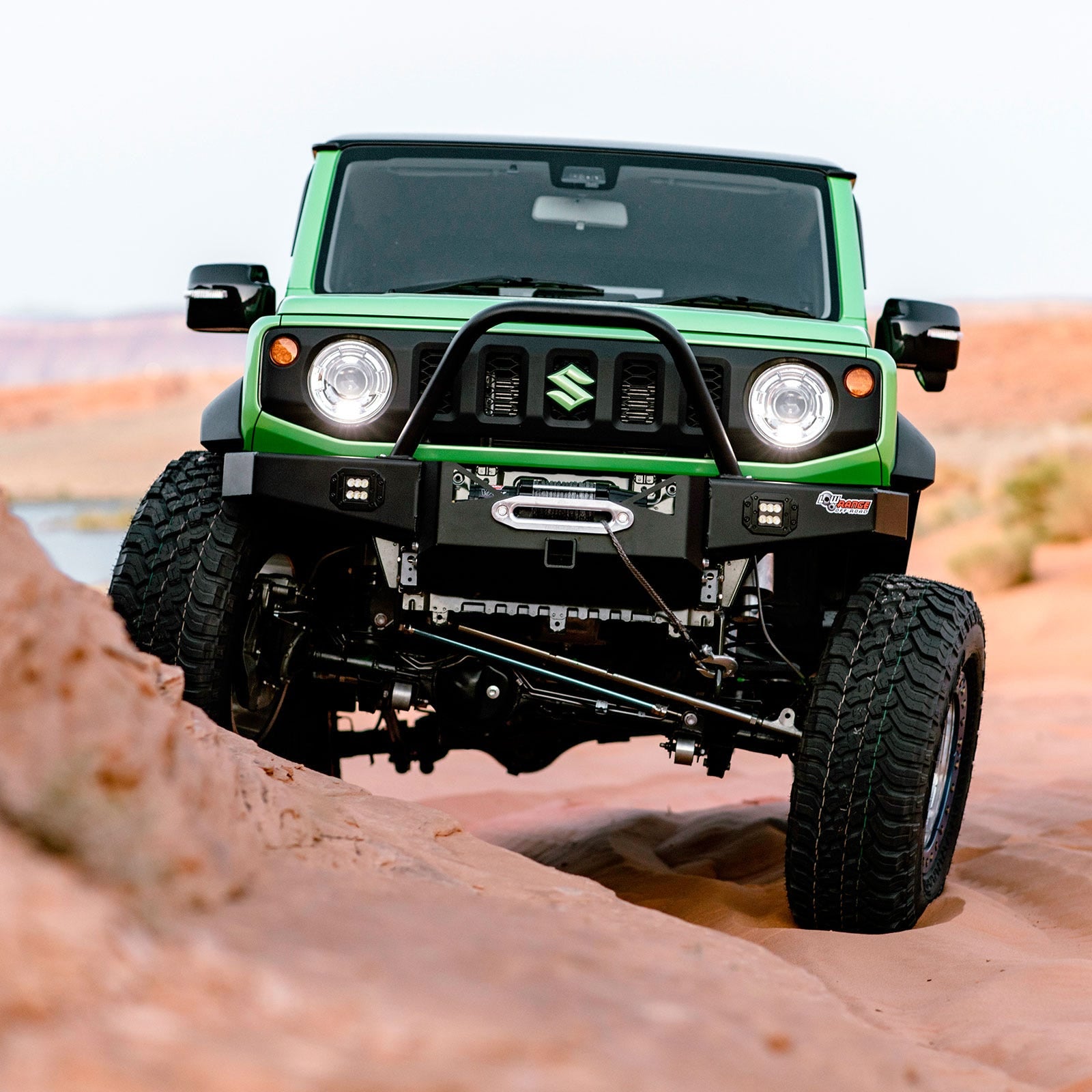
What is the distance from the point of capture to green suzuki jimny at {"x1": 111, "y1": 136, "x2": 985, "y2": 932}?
4.49 m

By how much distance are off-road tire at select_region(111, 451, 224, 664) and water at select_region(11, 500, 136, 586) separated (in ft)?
40.5

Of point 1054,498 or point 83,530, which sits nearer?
point 1054,498

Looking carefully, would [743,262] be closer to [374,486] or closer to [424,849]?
[374,486]

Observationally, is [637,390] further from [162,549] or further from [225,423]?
[162,549]

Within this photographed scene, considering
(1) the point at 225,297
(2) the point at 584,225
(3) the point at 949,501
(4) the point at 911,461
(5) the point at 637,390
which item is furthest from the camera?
(3) the point at 949,501

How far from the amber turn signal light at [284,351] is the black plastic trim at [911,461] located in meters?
1.84

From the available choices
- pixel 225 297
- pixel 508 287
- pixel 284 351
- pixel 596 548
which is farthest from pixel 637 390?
pixel 225 297

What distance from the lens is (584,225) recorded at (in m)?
5.74

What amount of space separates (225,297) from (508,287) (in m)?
0.99

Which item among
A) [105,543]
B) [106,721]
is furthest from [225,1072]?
[105,543]

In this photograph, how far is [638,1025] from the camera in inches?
90.9

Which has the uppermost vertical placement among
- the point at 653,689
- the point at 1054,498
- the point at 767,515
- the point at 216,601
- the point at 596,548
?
the point at 767,515

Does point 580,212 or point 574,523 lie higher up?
point 580,212

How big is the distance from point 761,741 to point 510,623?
2.88ft
